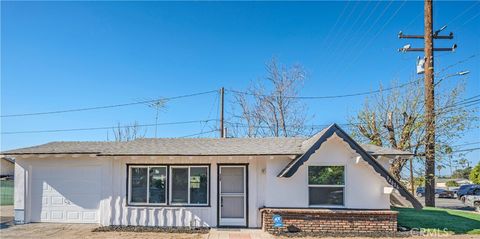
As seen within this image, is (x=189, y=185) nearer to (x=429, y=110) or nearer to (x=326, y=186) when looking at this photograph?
(x=326, y=186)

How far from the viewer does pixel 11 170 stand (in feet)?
98.6

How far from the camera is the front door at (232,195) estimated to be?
39.3ft

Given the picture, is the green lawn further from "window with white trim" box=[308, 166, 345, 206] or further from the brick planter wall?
"window with white trim" box=[308, 166, 345, 206]

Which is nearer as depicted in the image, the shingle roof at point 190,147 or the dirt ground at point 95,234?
the dirt ground at point 95,234

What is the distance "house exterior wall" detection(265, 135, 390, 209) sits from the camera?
1126 cm

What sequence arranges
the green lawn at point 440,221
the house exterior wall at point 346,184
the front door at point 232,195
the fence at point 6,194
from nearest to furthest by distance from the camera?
1. the house exterior wall at point 346,184
2. the green lawn at point 440,221
3. the front door at point 232,195
4. the fence at point 6,194

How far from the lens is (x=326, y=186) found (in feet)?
37.3

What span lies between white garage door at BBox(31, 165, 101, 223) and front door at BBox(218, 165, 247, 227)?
437cm

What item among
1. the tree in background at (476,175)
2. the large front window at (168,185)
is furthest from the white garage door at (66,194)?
the tree in background at (476,175)

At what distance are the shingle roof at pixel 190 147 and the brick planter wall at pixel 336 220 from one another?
74.2 inches

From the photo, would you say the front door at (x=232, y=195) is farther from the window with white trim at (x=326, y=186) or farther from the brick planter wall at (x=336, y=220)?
the window with white trim at (x=326, y=186)

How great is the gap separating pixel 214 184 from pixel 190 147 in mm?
1689

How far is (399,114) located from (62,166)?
55.8 feet

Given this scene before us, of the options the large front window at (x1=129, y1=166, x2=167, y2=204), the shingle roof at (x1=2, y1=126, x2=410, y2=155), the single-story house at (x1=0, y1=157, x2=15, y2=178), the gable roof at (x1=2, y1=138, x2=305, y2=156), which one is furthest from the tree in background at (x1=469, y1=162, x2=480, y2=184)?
the single-story house at (x1=0, y1=157, x2=15, y2=178)
